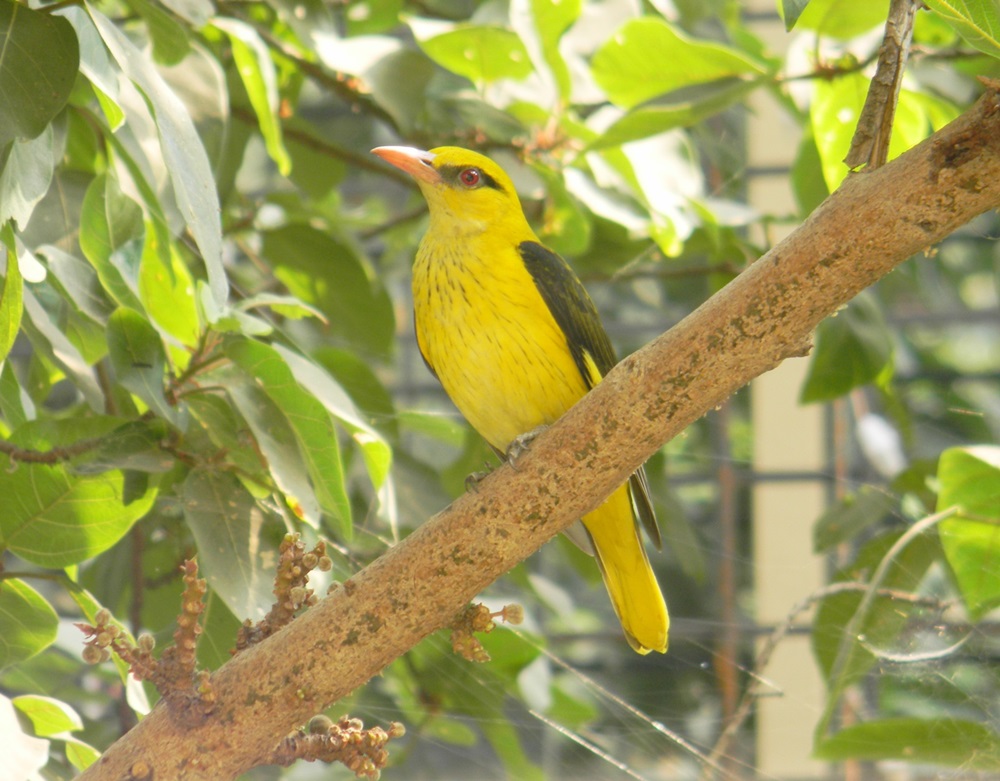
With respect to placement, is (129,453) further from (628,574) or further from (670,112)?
(670,112)

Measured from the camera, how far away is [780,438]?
362 cm

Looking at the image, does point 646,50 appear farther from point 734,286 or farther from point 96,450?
point 96,450

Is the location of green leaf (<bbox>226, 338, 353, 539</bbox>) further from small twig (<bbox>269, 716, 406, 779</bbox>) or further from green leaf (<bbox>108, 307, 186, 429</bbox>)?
small twig (<bbox>269, 716, 406, 779</bbox>)

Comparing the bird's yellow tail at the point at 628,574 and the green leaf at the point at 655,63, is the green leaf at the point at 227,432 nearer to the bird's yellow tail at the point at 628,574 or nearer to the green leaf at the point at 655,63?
the bird's yellow tail at the point at 628,574

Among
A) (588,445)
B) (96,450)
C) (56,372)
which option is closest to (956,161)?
(588,445)

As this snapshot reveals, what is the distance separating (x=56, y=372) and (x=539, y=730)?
1.33 m

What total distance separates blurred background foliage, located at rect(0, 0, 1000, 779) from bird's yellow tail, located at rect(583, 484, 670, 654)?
0.81 feet

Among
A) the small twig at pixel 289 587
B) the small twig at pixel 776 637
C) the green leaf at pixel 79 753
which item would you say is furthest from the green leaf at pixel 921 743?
the green leaf at pixel 79 753

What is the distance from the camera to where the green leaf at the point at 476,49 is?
255cm

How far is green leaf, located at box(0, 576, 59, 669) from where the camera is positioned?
1.71m

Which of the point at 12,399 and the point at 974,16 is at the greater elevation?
the point at 974,16

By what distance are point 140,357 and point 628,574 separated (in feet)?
A: 3.52

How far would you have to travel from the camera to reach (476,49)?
2.62 meters

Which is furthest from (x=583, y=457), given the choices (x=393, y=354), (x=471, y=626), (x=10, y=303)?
(x=393, y=354)
